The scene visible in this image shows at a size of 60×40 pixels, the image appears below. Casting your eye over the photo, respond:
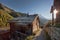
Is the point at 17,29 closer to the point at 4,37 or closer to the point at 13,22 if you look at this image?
the point at 13,22

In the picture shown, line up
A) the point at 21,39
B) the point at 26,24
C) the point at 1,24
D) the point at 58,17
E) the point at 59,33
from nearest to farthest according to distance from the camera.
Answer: the point at 59,33
the point at 58,17
the point at 21,39
the point at 26,24
the point at 1,24

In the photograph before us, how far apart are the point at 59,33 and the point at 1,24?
19.4 metres

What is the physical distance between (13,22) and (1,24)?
7.38 metres

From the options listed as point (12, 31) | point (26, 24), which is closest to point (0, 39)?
point (12, 31)

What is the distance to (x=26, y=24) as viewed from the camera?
14852 mm

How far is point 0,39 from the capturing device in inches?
588

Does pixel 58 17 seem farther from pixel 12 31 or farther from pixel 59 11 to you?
pixel 12 31

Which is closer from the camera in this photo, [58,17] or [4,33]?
[58,17]

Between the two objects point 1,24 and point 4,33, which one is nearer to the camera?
point 4,33

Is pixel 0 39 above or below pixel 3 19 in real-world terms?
below

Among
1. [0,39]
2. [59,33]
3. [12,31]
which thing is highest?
[59,33]

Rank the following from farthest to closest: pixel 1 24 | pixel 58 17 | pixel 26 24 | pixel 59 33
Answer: pixel 1 24 < pixel 26 24 < pixel 58 17 < pixel 59 33

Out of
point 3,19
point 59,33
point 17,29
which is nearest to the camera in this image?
point 59,33

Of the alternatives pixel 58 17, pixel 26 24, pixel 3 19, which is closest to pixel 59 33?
pixel 58 17
